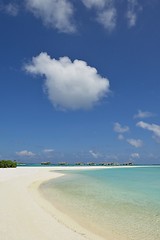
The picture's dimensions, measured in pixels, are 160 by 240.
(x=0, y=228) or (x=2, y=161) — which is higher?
(x=2, y=161)

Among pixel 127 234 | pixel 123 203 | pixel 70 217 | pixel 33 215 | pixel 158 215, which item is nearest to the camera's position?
pixel 127 234

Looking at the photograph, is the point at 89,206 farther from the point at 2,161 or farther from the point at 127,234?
the point at 2,161

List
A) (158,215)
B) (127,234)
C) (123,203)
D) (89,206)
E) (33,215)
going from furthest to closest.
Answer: (123,203)
(89,206)
(158,215)
(33,215)
(127,234)

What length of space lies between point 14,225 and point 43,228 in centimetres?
92

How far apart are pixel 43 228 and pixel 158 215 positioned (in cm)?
591

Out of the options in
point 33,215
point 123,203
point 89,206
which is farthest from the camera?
point 123,203

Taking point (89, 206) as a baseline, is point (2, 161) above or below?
above

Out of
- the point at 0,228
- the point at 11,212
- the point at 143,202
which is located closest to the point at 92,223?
the point at 11,212

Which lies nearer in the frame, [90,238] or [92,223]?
[90,238]

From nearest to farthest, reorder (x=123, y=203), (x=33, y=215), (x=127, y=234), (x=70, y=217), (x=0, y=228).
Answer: (x=0, y=228), (x=127, y=234), (x=33, y=215), (x=70, y=217), (x=123, y=203)

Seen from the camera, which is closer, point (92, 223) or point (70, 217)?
point (92, 223)

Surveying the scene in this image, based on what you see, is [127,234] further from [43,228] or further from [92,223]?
[43,228]

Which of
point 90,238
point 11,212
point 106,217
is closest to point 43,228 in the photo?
point 90,238

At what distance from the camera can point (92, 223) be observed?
11.3 metres
